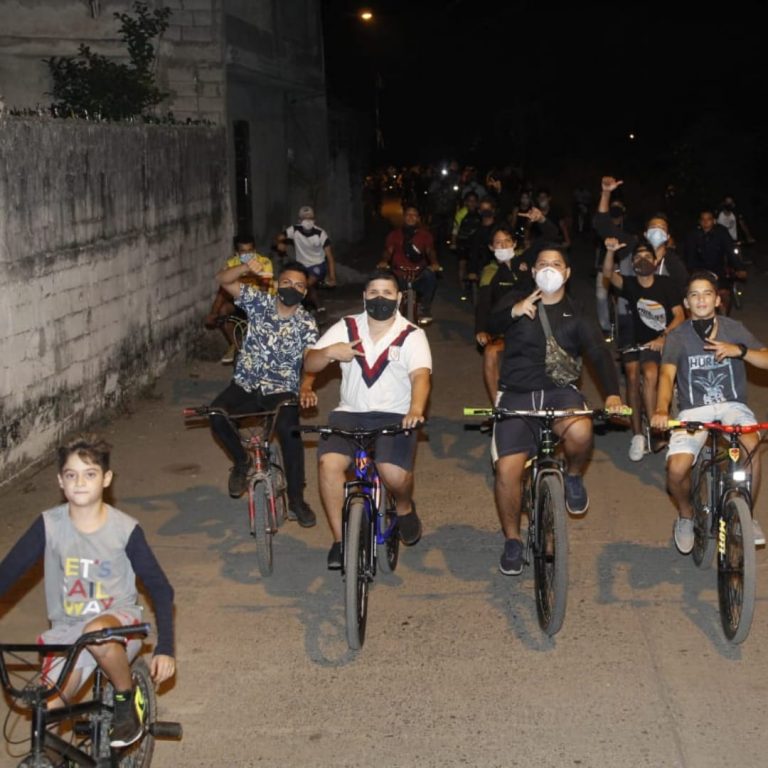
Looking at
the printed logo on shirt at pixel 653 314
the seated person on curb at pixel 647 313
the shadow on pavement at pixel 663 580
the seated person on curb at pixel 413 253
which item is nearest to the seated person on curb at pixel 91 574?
the shadow on pavement at pixel 663 580

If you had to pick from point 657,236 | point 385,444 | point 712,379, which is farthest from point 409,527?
point 657,236

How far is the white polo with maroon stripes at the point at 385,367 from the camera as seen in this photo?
756 centimetres

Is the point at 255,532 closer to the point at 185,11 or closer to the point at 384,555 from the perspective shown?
the point at 384,555

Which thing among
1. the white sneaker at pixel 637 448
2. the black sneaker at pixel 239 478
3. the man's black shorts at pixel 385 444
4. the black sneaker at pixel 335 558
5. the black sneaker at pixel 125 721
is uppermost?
the man's black shorts at pixel 385 444

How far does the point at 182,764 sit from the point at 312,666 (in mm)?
1169

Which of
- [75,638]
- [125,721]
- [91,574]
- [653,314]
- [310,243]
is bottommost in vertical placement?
[125,721]

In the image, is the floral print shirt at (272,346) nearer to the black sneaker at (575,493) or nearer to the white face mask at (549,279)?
the white face mask at (549,279)

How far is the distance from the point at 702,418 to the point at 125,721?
13.7 feet

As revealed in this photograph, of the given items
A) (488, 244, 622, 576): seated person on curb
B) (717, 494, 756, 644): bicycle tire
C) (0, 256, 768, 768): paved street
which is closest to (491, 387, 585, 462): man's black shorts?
(488, 244, 622, 576): seated person on curb

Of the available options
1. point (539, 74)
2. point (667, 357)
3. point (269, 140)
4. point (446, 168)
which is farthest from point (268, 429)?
point (539, 74)

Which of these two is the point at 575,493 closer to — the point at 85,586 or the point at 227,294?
the point at 85,586

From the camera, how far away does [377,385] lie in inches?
298

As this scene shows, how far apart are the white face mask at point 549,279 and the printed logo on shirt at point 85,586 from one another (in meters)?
3.56

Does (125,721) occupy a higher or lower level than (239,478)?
higher
